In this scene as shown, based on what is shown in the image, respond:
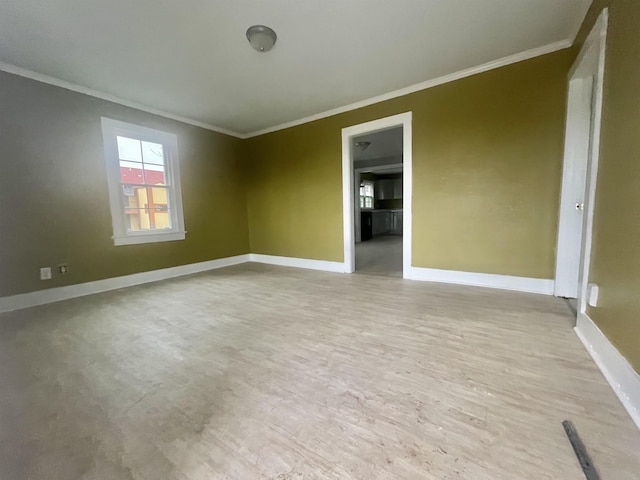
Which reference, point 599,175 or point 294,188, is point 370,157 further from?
point 599,175

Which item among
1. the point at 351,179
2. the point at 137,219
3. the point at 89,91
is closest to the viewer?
the point at 89,91

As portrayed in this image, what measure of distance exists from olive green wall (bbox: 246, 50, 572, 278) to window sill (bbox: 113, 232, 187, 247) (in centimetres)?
260

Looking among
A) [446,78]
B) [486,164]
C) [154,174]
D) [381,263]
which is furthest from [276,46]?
[381,263]

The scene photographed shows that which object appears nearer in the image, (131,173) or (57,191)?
(57,191)

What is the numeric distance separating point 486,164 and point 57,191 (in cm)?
495

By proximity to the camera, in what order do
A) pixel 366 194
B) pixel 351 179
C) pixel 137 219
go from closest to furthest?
pixel 137 219
pixel 351 179
pixel 366 194

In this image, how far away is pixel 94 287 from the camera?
3.25 m

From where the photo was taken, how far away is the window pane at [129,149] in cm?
350

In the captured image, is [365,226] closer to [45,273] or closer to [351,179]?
[351,179]

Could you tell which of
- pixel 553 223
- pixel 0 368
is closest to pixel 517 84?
pixel 553 223

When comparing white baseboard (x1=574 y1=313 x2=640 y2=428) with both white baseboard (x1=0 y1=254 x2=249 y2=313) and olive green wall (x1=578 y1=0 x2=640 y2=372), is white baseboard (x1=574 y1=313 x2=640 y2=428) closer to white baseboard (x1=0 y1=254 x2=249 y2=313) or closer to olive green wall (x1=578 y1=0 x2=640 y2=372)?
olive green wall (x1=578 y1=0 x2=640 y2=372)

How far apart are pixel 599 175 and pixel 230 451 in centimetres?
256

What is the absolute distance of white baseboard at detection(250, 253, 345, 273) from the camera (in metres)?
4.18

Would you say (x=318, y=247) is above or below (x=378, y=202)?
below
